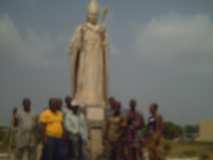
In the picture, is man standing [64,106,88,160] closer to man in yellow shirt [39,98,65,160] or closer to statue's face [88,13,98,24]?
man in yellow shirt [39,98,65,160]

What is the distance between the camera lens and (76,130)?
10.2 m

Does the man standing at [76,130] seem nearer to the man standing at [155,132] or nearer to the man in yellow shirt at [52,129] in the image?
the man in yellow shirt at [52,129]

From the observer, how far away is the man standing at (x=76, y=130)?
10086mm

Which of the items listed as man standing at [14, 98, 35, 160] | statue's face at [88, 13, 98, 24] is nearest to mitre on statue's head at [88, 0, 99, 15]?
statue's face at [88, 13, 98, 24]

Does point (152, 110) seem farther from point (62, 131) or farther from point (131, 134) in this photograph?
point (62, 131)

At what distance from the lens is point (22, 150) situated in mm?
10375

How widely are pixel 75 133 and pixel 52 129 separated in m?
0.72

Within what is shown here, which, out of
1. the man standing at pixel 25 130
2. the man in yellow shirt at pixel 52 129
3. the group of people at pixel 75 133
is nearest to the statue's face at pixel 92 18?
the group of people at pixel 75 133

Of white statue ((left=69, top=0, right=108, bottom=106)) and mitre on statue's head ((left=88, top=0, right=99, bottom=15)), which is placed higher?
mitre on statue's head ((left=88, top=0, right=99, bottom=15))

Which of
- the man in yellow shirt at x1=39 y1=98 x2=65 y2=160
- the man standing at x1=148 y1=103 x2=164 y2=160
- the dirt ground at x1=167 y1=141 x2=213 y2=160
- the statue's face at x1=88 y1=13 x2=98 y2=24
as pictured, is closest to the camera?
the man in yellow shirt at x1=39 y1=98 x2=65 y2=160

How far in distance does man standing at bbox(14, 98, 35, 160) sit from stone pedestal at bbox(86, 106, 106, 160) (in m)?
2.08

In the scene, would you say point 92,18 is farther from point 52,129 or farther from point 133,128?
point 52,129

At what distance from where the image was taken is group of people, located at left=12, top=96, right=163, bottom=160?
9641 millimetres

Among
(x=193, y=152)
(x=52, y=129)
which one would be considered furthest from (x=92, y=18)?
(x=193, y=152)
